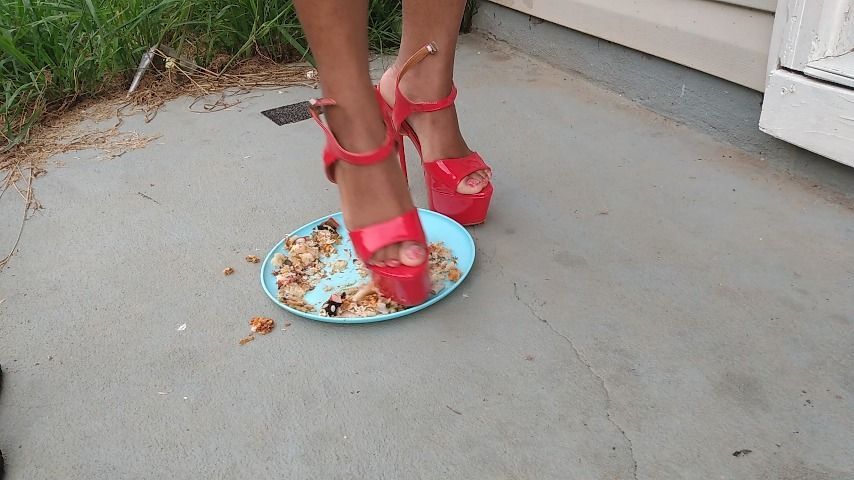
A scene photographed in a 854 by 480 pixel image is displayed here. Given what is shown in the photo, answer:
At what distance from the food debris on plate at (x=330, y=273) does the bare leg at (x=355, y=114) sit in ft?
0.30

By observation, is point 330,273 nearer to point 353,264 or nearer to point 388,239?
point 353,264

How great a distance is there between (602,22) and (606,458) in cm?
144

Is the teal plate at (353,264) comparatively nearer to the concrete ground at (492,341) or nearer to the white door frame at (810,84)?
the concrete ground at (492,341)

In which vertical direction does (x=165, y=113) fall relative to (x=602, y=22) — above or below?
below

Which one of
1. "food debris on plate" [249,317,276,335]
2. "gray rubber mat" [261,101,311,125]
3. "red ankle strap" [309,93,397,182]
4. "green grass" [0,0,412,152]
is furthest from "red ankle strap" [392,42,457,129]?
"green grass" [0,0,412,152]

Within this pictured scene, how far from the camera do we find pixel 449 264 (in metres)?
1.23

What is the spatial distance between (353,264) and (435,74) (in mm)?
392

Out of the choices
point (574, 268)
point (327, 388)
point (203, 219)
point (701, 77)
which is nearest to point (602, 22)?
point (701, 77)

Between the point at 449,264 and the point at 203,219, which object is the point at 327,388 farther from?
the point at 203,219

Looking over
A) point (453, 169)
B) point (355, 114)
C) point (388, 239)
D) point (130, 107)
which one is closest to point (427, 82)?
point (453, 169)

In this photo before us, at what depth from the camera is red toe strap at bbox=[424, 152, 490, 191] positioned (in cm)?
130

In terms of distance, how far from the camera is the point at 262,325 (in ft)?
3.70

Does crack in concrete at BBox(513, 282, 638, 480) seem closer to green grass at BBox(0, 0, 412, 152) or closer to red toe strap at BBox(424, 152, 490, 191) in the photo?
red toe strap at BBox(424, 152, 490, 191)

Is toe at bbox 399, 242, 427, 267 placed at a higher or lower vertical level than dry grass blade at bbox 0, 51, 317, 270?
higher
